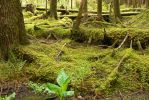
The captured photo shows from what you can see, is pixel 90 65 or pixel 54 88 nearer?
pixel 54 88

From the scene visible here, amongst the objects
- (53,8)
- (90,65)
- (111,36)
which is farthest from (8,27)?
(53,8)

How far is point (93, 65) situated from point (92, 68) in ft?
0.48

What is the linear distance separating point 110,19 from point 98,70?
803 cm

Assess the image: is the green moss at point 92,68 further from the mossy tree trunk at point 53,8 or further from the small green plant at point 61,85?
the mossy tree trunk at point 53,8

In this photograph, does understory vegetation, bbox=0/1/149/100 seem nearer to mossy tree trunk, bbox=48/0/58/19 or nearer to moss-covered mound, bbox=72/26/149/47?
moss-covered mound, bbox=72/26/149/47

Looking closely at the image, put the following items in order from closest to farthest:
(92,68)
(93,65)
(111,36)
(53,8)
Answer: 1. (92,68)
2. (93,65)
3. (111,36)
4. (53,8)

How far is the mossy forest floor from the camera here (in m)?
7.06

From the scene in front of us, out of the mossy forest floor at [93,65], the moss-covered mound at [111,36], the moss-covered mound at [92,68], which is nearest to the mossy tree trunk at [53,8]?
the moss-covered mound at [111,36]

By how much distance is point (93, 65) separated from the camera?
8078mm

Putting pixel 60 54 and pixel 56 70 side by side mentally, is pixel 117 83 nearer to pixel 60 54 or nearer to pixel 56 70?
pixel 56 70

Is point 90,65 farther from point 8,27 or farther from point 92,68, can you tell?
point 8,27

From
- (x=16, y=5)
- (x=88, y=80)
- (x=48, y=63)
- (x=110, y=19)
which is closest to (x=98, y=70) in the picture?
(x=88, y=80)

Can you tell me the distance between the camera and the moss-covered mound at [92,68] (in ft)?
23.5

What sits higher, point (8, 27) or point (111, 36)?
point (8, 27)
